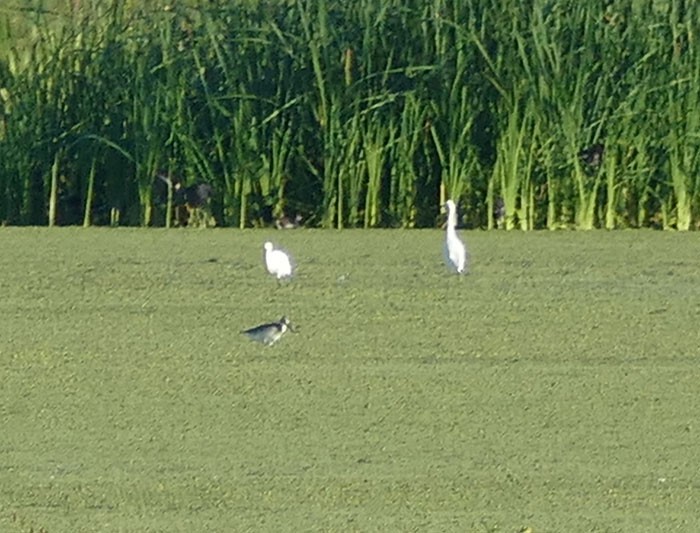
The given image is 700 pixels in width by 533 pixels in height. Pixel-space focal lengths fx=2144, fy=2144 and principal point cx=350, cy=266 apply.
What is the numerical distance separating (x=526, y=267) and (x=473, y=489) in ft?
8.09

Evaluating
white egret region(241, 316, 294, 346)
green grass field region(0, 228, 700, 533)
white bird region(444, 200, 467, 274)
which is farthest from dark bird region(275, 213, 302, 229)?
white egret region(241, 316, 294, 346)

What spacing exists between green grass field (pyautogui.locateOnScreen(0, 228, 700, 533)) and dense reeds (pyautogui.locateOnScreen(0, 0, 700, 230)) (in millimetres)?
270

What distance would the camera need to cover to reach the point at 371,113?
22.8 feet

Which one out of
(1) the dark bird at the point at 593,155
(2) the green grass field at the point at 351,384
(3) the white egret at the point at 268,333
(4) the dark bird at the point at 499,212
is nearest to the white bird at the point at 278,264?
(2) the green grass field at the point at 351,384

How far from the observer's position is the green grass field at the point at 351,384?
3.66 metres

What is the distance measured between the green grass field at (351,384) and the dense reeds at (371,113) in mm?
270

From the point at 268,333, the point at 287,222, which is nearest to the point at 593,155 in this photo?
the point at 287,222

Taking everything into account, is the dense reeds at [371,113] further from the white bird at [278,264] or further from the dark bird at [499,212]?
the white bird at [278,264]

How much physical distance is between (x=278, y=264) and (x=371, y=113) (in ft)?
4.21

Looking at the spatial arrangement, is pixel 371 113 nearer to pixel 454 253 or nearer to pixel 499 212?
pixel 499 212

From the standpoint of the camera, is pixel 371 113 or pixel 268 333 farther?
pixel 371 113

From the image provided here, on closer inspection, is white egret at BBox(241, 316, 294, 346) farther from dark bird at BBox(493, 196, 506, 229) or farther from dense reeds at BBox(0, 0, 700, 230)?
dark bird at BBox(493, 196, 506, 229)

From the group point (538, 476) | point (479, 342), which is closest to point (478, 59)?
point (479, 342)

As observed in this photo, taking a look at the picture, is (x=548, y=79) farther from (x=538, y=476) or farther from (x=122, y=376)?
(x=538, y=476)
